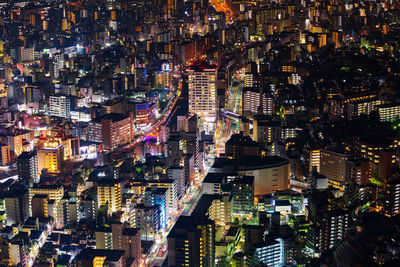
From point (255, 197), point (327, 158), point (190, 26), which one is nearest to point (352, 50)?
point (190, 26)

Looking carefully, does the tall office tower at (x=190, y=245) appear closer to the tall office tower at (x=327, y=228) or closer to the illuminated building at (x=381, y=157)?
the tall office tower at (x=327, y=228)

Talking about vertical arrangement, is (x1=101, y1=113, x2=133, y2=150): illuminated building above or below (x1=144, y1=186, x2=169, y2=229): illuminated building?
above

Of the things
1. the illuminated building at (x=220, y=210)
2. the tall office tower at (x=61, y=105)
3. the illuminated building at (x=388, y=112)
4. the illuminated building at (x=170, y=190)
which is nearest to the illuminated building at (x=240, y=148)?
the illuminated building at (x=170, y=190)

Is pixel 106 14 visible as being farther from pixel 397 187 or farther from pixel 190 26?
pixel 397 187

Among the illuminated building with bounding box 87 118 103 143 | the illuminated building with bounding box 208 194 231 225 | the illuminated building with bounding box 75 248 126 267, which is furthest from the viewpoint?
the illuminated building with bounding box 87 118 103 143

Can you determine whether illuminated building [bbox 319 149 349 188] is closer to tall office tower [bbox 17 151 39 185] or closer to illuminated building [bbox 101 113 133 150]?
illuminated building [bbox 101 113 133 150]

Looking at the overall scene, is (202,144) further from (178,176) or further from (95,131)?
(95,131)

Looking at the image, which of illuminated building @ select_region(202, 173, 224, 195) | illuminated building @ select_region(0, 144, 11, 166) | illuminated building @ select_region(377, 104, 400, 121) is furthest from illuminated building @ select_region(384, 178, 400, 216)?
illuminated building @ select_region(0, 144, 11, 166)

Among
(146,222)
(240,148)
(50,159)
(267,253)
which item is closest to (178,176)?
(240,148)
